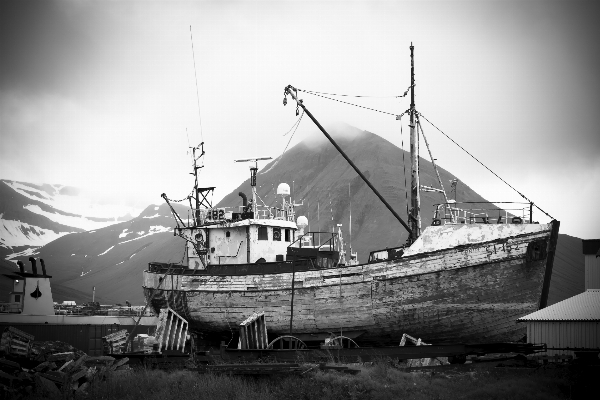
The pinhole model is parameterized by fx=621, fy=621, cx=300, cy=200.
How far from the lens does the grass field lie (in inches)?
610

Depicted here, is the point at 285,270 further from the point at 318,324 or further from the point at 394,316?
the point at 394,316

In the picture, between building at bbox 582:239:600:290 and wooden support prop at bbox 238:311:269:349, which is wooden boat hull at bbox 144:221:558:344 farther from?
building at bbox 582:239:600:290

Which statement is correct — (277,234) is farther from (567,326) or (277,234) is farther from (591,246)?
(567,326)

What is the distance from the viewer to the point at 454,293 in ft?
80.9

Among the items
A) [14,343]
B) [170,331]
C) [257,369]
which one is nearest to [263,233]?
[170,331]

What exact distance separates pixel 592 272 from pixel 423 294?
723 centimetres

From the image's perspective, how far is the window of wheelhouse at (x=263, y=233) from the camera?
104ft

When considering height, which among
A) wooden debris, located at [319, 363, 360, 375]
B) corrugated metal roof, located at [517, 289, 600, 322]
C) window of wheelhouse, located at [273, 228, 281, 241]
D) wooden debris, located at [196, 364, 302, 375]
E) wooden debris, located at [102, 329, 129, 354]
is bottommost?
wooden debris, located at [102, 329, 129, 354]

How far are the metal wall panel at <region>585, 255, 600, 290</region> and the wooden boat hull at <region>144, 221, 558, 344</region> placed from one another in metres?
2.53

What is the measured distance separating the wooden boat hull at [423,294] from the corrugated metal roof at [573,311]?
1.36 meters

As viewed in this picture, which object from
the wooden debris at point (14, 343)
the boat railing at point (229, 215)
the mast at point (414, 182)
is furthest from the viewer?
the boat railing at point (229, 215)

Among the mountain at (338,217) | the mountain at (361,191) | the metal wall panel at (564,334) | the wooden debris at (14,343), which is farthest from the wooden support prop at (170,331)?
the mountain at (361,191)

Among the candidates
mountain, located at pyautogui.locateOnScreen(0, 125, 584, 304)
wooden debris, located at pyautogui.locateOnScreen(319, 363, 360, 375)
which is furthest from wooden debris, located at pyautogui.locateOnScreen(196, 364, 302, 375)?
mountain, located at pyautogui.locateOnScreen(0, 125, 584, 304)

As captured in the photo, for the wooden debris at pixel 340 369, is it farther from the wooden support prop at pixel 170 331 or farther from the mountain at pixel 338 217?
the mountain at pixel 338 217
